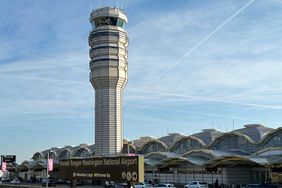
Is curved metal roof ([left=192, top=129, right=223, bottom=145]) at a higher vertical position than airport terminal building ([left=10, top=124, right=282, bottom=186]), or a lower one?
higher

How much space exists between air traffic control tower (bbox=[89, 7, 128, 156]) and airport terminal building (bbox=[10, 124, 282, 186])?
17546 mm

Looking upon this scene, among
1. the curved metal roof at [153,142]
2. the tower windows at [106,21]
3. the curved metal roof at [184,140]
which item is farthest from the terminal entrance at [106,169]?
the tower windows at [106,21]

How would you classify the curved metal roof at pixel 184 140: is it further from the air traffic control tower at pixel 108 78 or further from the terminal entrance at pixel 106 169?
the terminal entrance at pixel 106 169

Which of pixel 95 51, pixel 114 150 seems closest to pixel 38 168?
pixel 114 150

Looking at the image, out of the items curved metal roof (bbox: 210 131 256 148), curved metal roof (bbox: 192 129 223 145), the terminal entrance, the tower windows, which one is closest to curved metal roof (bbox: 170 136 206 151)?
curved metal roof (bbox: 192 129 223 145)

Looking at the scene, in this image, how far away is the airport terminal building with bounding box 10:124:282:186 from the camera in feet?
238

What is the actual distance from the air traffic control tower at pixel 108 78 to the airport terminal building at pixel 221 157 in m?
17.5

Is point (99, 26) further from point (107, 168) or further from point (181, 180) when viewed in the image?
point (107, 168)

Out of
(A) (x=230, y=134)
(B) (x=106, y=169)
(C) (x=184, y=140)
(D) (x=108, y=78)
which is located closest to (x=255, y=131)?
(A) (x=230, y=134)

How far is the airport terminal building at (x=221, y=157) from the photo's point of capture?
72625mm

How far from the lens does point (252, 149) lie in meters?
81.9

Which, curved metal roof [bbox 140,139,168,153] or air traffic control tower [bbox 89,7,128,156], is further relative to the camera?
air traffic control tower [bbox 89,7,128,156]

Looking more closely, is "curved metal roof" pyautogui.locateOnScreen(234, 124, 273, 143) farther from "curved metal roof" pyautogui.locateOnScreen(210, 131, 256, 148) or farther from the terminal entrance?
the terminal entrance

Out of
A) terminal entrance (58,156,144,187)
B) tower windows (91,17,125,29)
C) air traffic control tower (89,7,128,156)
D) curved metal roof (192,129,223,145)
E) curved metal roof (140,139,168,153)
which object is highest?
tower windows (91,17,125,29)
